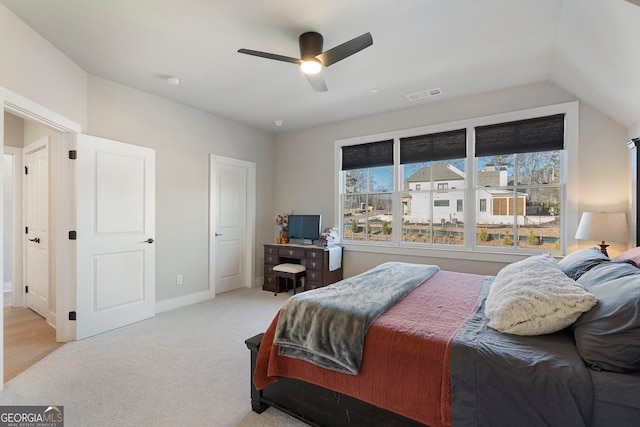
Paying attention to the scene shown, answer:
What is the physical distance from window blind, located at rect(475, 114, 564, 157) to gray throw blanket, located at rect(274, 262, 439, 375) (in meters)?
2.61

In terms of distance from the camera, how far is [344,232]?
4.91 meters

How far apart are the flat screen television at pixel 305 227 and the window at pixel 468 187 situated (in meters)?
0.58

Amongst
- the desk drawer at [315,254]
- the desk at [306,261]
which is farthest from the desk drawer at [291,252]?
the desk drawer at [315,254]

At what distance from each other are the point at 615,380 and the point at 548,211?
117 inches

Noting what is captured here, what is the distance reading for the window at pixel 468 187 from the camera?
3467mm

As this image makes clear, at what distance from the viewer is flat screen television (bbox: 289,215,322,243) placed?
478 cm

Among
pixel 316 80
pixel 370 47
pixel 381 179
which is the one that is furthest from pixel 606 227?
pixel 316 80

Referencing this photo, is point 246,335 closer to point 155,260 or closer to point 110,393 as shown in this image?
point 110,393

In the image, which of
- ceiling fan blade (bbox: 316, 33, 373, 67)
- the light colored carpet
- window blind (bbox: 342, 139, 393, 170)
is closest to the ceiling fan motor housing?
ceiling fan blade (bbox: 316, 33, 373, 67)

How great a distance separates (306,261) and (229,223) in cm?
146

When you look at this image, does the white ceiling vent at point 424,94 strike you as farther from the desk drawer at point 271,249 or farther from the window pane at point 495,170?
the desk drawer at point 271,249

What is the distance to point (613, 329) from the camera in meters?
1.15

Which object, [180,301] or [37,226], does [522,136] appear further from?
[37,226]

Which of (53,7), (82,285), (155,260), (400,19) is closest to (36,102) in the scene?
(53,7)
